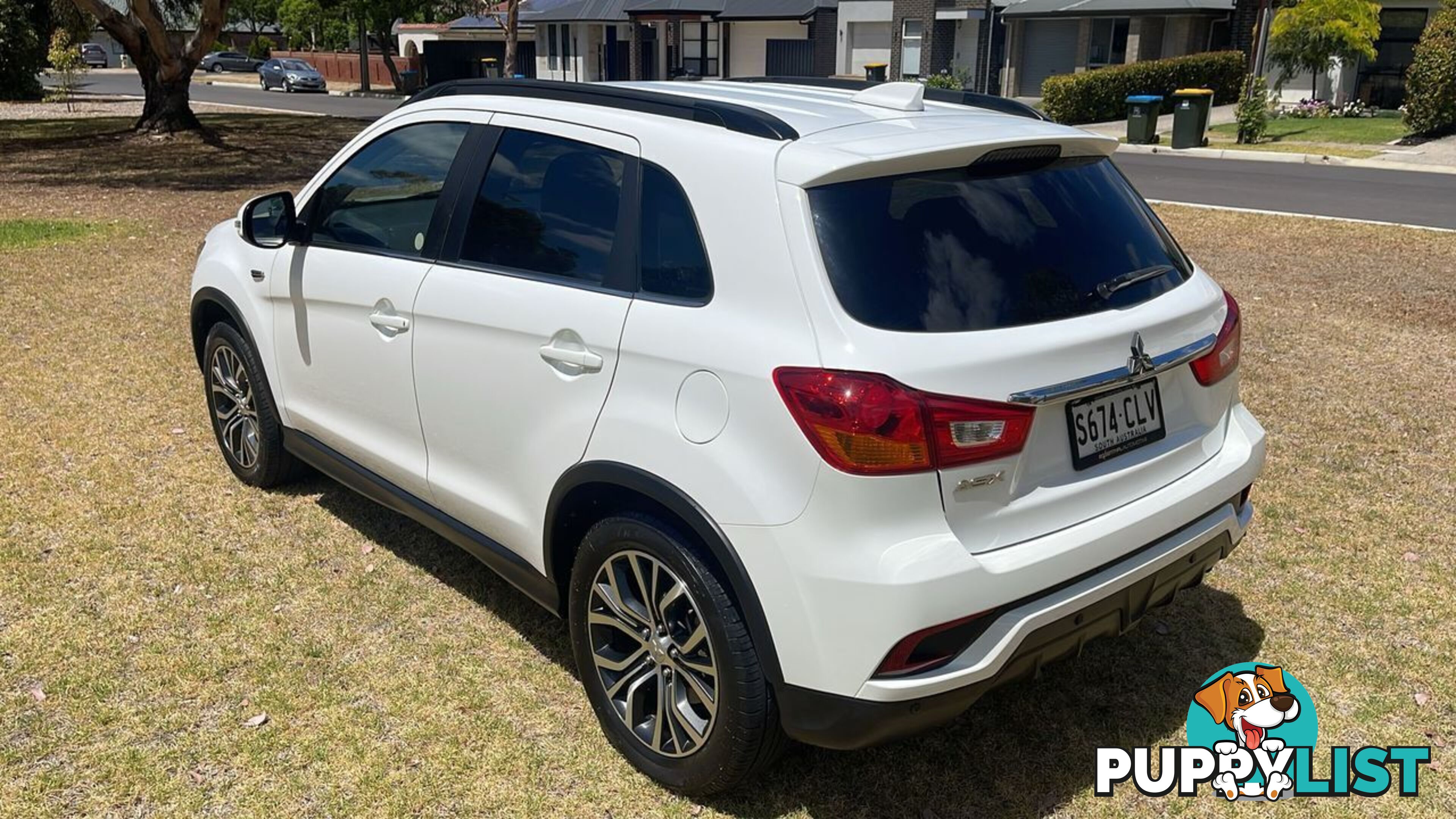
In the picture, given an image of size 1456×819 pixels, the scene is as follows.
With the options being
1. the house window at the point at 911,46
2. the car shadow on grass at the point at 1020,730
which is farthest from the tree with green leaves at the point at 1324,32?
the car shadow on grass at the point at 1020,730

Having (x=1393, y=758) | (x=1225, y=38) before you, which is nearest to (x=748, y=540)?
(x=1393, y=758)

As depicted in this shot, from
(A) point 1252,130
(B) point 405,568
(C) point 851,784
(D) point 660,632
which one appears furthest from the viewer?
(A) point 1252,130

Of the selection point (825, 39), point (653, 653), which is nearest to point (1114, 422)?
point (653, 653)

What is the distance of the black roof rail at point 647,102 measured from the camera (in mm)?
3012

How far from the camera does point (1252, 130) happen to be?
2312 centimetres

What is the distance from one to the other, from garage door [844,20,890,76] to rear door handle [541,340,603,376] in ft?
137

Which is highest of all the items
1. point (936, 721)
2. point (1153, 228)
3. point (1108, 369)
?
point (1153, 228)

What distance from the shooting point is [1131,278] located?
3.22 m

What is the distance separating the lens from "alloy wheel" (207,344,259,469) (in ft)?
17.1

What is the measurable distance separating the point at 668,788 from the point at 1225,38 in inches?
1524

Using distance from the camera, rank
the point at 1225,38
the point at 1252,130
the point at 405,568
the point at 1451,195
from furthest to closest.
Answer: the point at 1225,38, the point at 1252,130, the point at 1451,195, the point at 405,568

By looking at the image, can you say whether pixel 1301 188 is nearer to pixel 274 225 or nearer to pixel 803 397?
pixel 274 225

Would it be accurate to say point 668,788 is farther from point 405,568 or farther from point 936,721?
point 405,568

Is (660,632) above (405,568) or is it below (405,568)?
above
